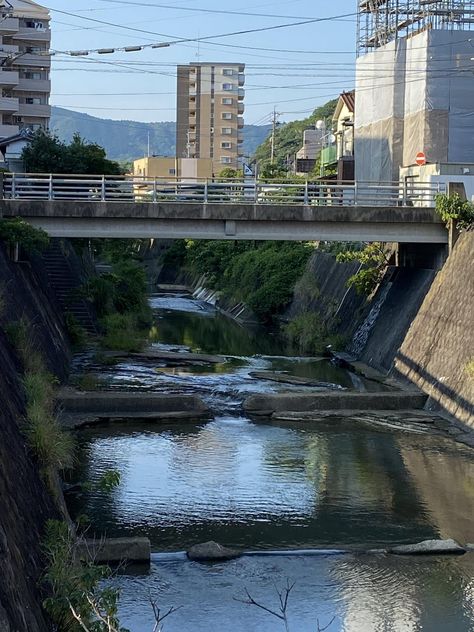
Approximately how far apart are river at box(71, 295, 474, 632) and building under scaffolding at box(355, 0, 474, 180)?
713 inches

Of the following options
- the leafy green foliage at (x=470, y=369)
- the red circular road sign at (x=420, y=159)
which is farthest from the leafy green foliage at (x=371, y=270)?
the leafy green foliage at (x=470, y=369)

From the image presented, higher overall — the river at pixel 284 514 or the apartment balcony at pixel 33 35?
the apartment balcony at pixel 33 35

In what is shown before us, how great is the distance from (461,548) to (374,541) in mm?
1418

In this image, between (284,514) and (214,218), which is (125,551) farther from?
(214,218)

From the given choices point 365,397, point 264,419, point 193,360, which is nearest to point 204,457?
point 264,419

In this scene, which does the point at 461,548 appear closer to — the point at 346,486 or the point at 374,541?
the point at 374,541

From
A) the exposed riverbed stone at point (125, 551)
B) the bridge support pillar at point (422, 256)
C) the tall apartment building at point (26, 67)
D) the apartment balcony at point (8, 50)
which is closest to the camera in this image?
the exposed riverbed stone at point (125, 551)

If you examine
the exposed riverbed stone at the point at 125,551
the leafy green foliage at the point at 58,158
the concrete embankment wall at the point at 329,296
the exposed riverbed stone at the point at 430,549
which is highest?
the leafy green foliage at the point at 58,158

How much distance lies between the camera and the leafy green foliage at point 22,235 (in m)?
30.7

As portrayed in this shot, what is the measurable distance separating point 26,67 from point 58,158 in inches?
1151

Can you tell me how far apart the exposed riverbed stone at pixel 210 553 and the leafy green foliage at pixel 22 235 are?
16.3 meters

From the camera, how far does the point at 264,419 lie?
27.7 m

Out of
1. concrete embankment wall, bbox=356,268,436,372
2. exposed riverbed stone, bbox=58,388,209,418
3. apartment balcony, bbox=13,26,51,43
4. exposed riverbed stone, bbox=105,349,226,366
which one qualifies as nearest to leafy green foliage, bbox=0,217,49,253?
exposed riverbed stone, bbox=58,388,209,418

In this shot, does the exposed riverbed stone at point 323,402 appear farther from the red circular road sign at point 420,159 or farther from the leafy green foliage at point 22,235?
the red circular road sign at point 420,159
